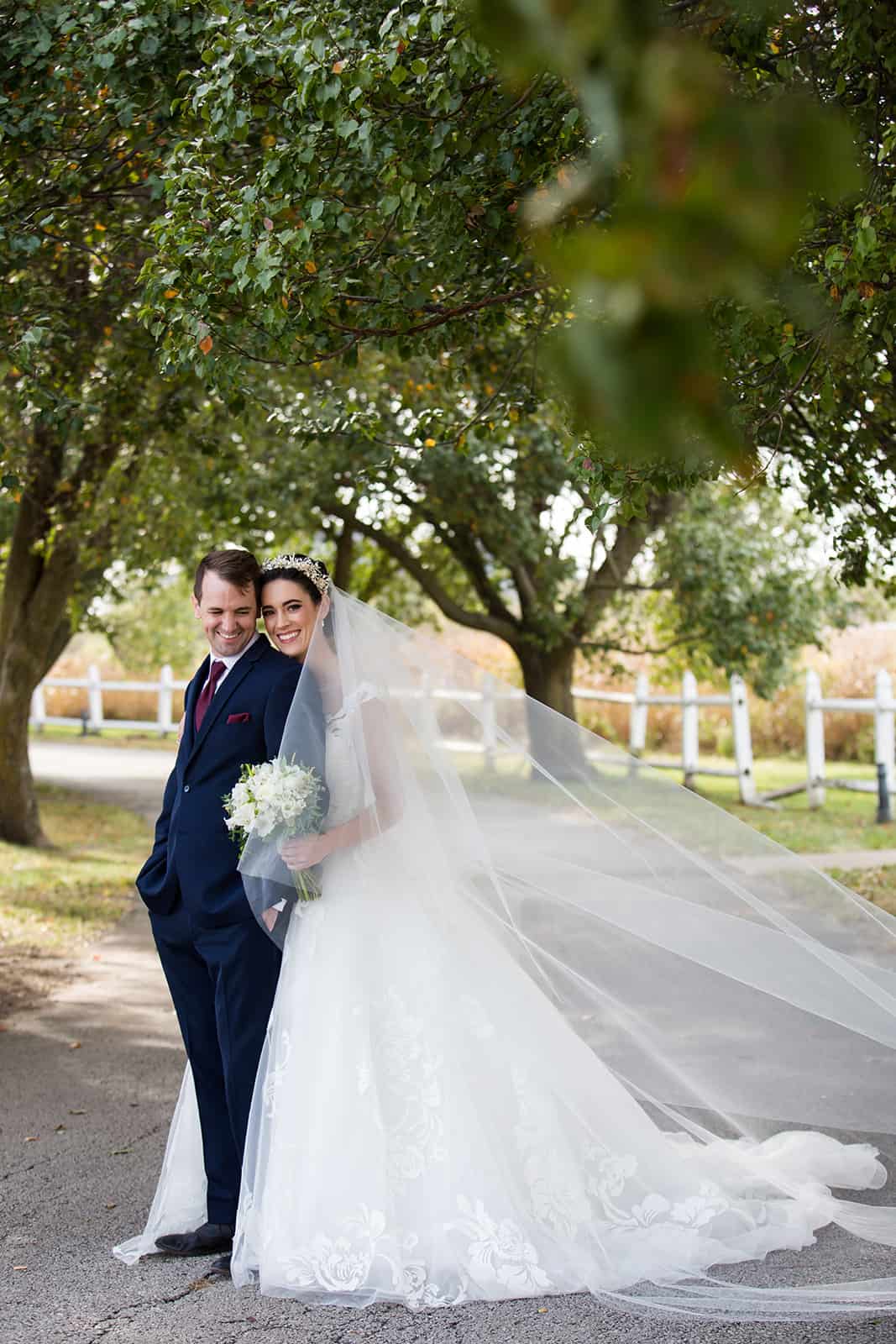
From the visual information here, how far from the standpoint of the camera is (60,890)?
1229 cm

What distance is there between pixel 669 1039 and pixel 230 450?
9.54 meters

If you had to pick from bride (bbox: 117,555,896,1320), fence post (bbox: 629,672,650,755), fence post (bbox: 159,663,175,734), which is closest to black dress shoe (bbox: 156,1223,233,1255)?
bride (bbox: 117,555,896,1320)

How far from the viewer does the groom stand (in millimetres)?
4348

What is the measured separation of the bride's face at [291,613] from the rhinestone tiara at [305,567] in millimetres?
51

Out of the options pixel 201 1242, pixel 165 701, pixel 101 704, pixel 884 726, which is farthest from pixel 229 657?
pixel 101 704

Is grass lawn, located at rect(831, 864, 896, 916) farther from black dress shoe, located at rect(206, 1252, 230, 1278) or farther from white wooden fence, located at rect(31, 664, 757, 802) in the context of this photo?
black dress shoe, located at rect(206, 1252, 230, 1278)

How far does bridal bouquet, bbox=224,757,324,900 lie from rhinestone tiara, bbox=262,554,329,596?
26.8 inches

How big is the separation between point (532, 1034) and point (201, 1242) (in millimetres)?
1279

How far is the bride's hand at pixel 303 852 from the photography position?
4.24 m

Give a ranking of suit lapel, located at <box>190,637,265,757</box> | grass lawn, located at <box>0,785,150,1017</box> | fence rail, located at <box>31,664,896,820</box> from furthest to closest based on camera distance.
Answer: fence rail, located at <box>31,664,896,820</box>, grass lawn, located at <box>0,785,150,1017</box>, suit lapel, located at <box>190,637,265,757</box>

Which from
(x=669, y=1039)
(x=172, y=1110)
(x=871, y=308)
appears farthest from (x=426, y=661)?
(x=172, y=1110)

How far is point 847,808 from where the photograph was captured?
1758cm

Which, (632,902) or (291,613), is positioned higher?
(291,613)

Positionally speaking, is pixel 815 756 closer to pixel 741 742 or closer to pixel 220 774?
pixel 741 742
